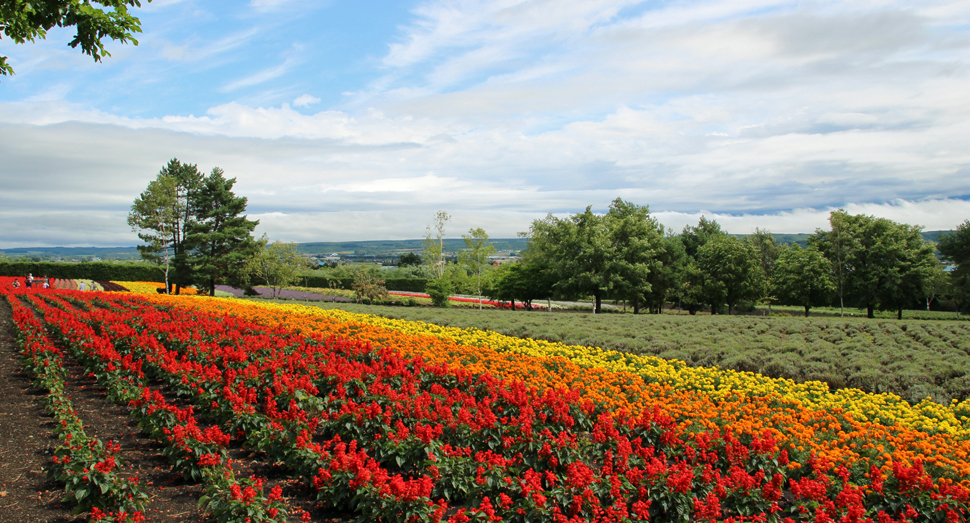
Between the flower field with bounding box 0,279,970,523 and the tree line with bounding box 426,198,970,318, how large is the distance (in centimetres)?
2269

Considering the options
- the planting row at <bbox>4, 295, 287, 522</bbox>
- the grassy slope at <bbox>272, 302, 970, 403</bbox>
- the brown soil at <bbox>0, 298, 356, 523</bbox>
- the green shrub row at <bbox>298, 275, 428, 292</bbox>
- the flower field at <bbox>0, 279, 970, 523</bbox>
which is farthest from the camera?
the green shrub row at <bbox>298, 275, 428, 292</bbox>

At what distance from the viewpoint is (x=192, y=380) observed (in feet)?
27.5

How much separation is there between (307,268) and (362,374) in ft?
113

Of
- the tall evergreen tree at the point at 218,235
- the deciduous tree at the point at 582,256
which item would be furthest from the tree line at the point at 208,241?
the deciduous tree at the point at 582,256

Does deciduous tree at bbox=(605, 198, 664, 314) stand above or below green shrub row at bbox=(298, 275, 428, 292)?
above

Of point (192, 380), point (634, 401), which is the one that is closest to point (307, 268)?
point (192, 380)

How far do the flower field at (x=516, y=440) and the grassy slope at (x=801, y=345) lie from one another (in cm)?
102

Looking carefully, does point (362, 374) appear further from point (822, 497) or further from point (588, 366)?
point (822, 497)

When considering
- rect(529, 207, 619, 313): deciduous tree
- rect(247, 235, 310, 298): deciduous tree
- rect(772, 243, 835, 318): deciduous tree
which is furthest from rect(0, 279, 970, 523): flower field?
rect(772, 243, 835, 318): deciduous tree

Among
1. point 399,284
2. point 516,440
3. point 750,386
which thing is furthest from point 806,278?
point 516,440

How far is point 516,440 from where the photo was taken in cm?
587

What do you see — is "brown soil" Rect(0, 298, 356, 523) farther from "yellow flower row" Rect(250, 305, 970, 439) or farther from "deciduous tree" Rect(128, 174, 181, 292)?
"deciduous tree" Rect(128, 174, 181, 292)

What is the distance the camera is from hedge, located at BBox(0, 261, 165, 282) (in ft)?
151

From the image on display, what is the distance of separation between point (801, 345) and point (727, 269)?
2635 centimetres
